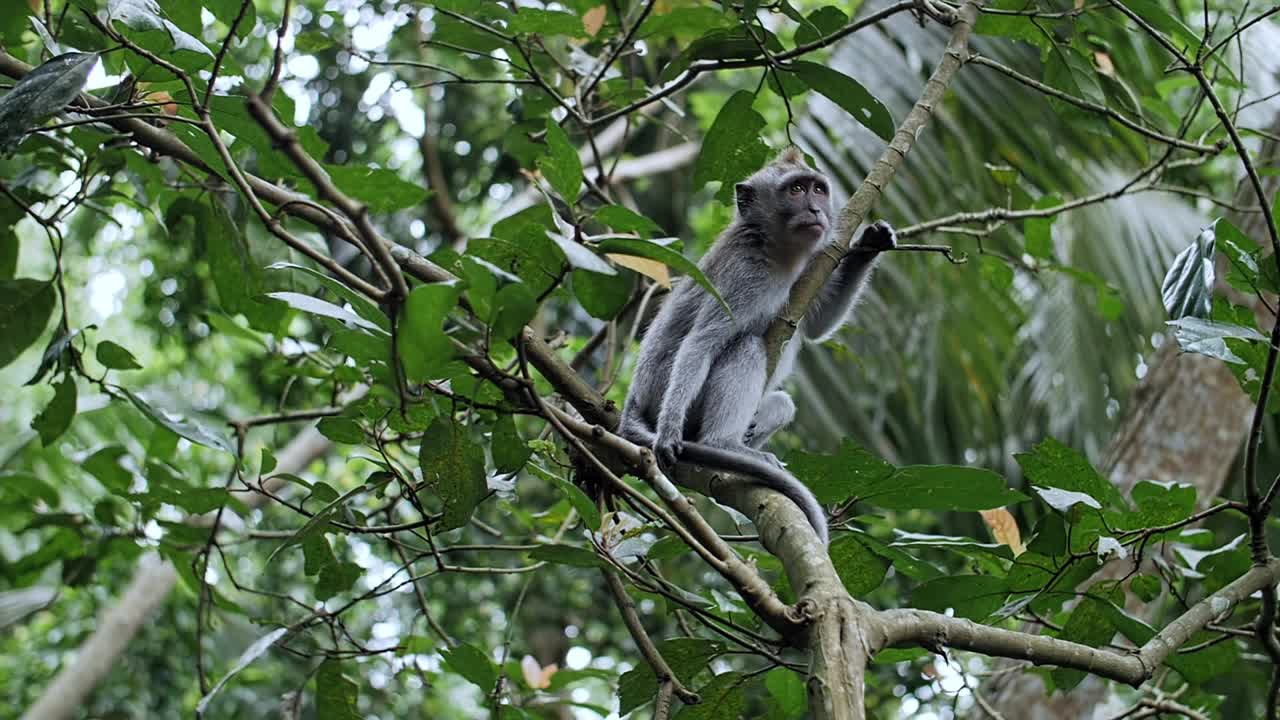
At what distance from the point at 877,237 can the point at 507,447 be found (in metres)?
2.16

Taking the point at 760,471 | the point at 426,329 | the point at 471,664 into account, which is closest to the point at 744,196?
the point at 760,471

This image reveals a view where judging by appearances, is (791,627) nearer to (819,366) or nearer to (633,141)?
(819,366)

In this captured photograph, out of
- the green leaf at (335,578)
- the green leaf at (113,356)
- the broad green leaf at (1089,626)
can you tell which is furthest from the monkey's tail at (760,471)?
the green leaf at (113,356)

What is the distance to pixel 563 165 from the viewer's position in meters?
2.41

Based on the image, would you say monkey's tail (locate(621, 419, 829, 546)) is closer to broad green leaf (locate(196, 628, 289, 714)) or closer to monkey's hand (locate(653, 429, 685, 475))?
monkey's hand (locate(653, 429, 685, 475))

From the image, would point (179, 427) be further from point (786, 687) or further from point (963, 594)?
point (963, 594)

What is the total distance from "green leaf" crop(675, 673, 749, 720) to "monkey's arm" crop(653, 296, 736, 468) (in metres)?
1.27

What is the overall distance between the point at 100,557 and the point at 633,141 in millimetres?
7734

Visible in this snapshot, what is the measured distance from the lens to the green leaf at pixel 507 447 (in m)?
2.55

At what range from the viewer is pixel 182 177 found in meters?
4.48

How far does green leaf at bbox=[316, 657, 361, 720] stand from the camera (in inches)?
133

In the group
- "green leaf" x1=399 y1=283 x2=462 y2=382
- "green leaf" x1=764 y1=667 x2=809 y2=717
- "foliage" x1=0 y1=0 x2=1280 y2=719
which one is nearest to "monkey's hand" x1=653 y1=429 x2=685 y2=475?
"foliage" x1=0 y1=0 x2=1280 y2=719

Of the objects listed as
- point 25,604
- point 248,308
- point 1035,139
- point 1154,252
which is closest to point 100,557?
point 25,604

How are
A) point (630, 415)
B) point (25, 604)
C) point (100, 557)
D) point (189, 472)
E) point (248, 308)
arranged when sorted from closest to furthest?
point (248, 308), point (25, 604), point (100, 557), point (630, 415), point (189, 472)
